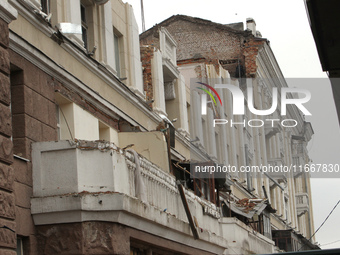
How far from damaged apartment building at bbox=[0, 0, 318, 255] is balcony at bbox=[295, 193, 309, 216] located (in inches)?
1013

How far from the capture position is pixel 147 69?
2583cm

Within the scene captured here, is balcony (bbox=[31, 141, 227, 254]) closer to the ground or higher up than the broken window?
closer to the ground

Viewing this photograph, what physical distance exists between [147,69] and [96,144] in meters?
11.7

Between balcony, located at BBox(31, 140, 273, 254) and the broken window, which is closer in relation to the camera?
balcony, located at BBox(31, 140, 273, 254)

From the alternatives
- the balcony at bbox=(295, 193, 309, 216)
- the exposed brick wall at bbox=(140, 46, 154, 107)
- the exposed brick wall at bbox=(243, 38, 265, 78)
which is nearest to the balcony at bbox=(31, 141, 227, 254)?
the exposed brick wall at bbox=(140, 46, 154, 107)

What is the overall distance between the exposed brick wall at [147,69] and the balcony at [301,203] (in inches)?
1261

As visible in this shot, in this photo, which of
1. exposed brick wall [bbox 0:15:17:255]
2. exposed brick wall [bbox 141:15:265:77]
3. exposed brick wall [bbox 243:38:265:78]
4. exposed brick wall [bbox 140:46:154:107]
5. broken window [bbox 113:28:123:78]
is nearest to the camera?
exposed brick wall [bbox 0:15:17:255]

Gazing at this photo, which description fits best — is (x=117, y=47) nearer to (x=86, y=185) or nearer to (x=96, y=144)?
(x=96, y=144)

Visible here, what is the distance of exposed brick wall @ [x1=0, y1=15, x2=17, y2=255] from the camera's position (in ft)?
38.8

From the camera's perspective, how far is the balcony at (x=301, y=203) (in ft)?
184

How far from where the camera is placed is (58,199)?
1387 centimetres

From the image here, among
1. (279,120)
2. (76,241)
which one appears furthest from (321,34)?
(279,120)

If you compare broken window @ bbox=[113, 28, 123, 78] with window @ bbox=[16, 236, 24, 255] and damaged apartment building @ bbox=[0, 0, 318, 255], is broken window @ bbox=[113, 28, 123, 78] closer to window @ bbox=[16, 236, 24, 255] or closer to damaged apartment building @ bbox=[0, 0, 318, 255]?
damaged apartment building @ bbox=[0, 0, 318, 255]

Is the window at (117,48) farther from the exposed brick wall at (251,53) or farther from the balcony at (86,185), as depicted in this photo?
the exposed brick wall at (251,53)
